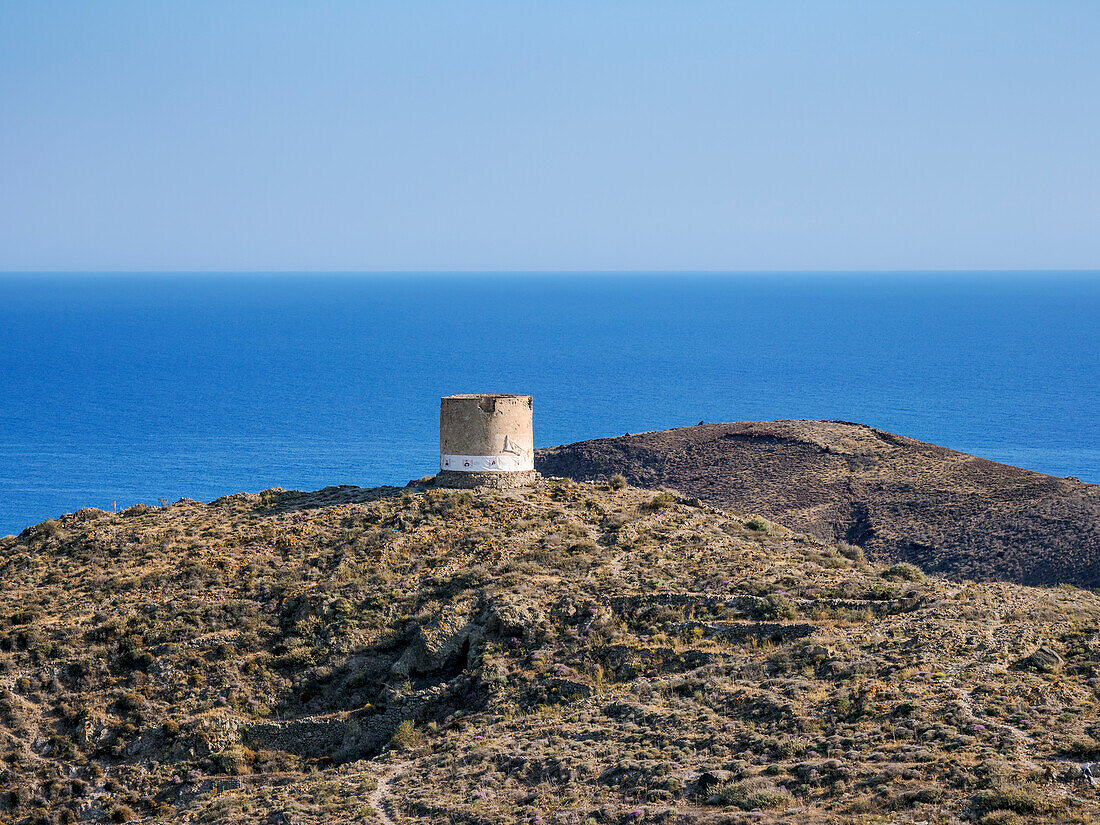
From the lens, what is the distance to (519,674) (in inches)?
1096

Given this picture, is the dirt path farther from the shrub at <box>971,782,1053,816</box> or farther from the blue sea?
the blue sea

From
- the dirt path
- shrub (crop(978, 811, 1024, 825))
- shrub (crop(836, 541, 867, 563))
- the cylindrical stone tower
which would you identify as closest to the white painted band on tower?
the cylindrical stone tower

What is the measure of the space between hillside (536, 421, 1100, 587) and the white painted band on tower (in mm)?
25802

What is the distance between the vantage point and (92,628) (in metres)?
30.6

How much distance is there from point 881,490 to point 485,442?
36580 millimetres

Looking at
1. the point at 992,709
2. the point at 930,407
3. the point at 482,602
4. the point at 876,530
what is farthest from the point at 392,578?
the point at 930,407

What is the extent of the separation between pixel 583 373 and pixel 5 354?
84217 millimetres

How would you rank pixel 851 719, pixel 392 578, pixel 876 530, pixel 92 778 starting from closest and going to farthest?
pixel 851 719, pixel 92 778, pixel 392 578, pixel 876 530

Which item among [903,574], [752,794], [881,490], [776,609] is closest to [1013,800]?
[752,794]

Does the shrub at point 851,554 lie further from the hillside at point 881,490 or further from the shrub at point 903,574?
the hillside at point 881,490

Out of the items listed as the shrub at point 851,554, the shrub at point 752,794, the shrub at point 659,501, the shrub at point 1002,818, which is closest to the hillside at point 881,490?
the shrub at point 851,554

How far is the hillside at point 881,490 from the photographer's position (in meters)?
56.0

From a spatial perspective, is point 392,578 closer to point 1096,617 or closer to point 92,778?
point 92,778

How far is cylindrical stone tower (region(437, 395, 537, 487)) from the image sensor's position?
3669 centimetres
